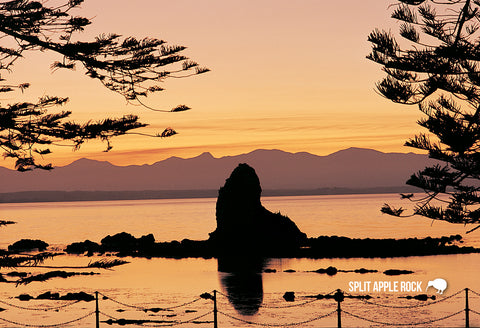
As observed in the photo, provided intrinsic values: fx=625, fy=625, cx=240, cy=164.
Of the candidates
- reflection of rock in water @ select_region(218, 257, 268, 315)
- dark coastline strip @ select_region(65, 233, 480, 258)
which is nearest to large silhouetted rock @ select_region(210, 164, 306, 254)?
dark coastline strip @ select_region(65, 233, 480, 258)

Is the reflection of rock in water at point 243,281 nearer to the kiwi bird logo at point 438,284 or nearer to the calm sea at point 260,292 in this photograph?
the calm sea at point 260,292

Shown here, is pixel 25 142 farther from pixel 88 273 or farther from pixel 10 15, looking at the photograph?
pixel 88 273

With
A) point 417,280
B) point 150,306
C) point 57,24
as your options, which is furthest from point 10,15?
point 417,280

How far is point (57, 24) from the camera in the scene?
12.6m

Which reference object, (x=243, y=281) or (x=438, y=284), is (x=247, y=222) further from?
(x=438, y=284)

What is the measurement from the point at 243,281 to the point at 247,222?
19141 millimetres

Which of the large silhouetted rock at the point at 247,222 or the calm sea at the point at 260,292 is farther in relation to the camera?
the large silhouetted rock at the point at 247,222

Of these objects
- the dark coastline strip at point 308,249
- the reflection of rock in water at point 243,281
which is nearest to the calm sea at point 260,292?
the reflection of rock in water at point 243,281

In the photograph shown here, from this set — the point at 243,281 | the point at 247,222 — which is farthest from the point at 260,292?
the point at 247,222

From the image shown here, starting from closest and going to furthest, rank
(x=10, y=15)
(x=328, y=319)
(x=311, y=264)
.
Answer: (x=10, y=15) → (x=328, y=319) → (x=311, y=264)

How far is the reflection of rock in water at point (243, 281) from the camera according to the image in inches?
1154

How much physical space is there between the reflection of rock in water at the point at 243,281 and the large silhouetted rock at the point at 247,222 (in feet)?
12.0

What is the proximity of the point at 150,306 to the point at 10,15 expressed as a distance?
62.6 feet

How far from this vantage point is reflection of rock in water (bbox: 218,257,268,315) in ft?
96.1
